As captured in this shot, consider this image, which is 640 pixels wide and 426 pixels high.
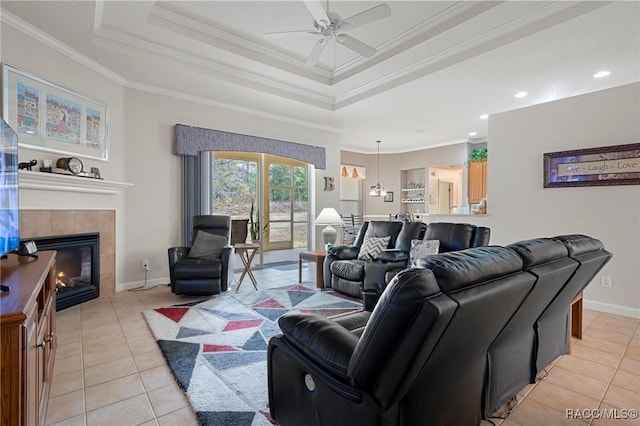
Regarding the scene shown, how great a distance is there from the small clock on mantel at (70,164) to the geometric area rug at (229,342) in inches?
69.2

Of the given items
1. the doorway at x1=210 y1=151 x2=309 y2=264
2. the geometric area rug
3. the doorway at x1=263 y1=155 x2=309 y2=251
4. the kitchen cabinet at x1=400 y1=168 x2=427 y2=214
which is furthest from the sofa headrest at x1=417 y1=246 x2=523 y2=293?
the kitchen cabinet at x1=400 y1=168 x2=427 y2=214

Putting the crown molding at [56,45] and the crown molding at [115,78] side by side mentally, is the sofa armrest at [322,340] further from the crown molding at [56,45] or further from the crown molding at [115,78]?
the crown molding at [56,45]

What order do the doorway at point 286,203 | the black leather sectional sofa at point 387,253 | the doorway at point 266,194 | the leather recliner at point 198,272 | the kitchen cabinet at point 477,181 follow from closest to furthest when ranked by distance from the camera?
the black leather sectional sofa at point 387,253 → the leather recliner at point 198,272 → the doorway at point 266,194 → the doorway at point 286,203 → the kitchen cabinet at point 477,181

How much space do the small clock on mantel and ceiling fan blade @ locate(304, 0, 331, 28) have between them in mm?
2976

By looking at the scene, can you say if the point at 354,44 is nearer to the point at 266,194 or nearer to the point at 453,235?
the point at 453,235

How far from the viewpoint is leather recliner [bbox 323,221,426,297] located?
3912 millimetres

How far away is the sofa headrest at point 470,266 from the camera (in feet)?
3.40

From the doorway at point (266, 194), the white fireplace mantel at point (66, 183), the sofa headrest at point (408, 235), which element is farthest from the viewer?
the doorway at point (266, 194)

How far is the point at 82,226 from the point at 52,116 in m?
1.25

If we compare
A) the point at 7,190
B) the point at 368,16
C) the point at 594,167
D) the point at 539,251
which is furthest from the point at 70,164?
the point at 594,167

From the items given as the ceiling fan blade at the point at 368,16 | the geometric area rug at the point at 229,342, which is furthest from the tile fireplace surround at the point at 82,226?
the ceiling fan blade at the point at 368,16

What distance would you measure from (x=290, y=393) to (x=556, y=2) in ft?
12.6

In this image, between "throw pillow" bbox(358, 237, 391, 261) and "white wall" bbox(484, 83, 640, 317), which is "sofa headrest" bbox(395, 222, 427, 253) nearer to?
"throw pillow" bbox(358, 237, 391, 261)

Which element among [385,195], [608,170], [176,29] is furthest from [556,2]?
[385,195]
